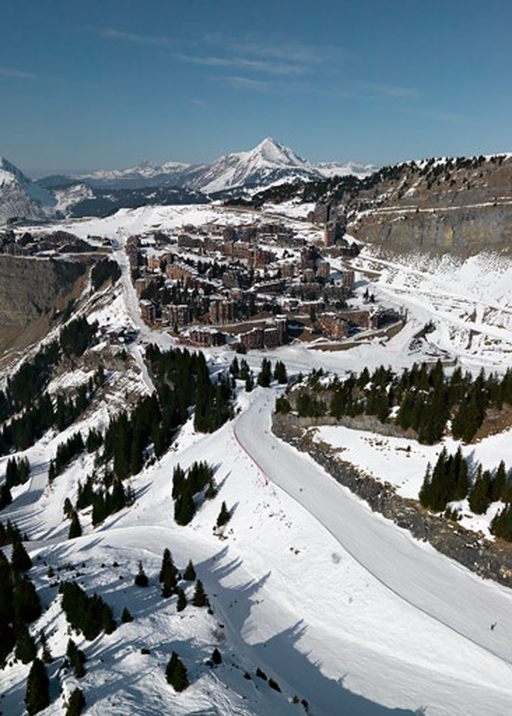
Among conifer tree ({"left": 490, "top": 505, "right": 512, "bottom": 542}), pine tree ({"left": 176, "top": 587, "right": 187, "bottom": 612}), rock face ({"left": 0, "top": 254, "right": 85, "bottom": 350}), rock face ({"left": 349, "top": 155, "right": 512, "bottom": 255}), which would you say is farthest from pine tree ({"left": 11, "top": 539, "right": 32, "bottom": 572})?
rock face ({"left": 0, "top": 254, "right": 85, "bottom": 350})

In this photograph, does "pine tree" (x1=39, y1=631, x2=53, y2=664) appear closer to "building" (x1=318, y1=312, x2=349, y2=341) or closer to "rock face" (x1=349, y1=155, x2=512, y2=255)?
"building" (x1=318, y1=312, x2=349, y2=341)

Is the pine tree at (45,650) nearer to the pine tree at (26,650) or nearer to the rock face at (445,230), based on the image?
the pine tree at (26,650)

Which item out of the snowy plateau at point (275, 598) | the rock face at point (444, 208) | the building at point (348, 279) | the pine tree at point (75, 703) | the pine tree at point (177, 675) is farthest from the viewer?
the rock face at point (444, 208)

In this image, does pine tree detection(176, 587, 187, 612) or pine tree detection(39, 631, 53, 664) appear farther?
pine tree detection(176, 587, 187, 612)

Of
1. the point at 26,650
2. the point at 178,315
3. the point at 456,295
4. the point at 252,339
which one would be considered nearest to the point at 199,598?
the point at 26,650

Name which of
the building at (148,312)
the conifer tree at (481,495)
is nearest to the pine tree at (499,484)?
the conifer tree at (481,495)

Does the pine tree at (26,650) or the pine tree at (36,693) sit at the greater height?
the pine tree at (36,693)
